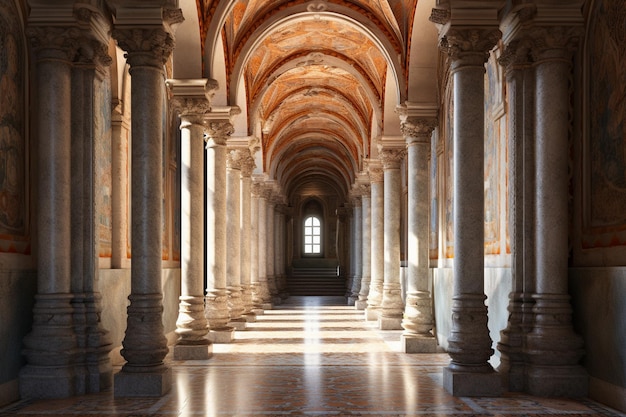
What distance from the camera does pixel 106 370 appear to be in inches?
363

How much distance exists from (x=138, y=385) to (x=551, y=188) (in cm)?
550

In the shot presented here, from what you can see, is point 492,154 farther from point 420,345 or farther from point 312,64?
point 312,64

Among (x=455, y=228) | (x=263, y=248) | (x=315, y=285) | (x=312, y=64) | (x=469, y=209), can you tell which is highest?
(x=312, y=64)

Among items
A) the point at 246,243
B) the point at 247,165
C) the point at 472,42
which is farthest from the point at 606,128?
the point at 246,243

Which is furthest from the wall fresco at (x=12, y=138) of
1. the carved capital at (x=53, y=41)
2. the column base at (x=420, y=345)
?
the column base at (x=420, y=345)

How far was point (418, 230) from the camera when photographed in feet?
46.2

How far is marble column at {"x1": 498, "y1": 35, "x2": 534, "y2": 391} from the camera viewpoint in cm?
890

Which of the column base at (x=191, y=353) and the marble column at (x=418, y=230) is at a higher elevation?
the marble column at (x=418, y=230)

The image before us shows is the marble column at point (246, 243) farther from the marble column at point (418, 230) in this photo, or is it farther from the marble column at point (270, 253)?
the marble column at point (270, 253)

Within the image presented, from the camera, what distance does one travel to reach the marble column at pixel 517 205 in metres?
8.90

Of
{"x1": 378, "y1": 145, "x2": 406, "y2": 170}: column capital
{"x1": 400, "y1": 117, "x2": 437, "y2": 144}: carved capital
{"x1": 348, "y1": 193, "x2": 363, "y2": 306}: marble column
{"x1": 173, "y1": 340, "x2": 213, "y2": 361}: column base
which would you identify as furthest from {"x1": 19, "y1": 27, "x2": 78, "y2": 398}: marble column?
{"x1": 348, "y1": 193, "x2": 363, "y2": 306}: marble column

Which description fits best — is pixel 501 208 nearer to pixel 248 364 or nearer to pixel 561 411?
pixel 561 411

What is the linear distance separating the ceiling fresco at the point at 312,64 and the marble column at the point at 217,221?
0.62 m

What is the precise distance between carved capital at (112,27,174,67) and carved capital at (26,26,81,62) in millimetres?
551
